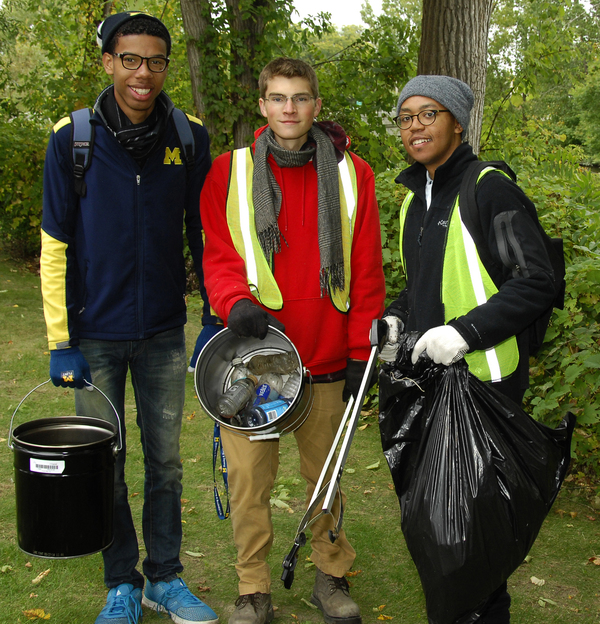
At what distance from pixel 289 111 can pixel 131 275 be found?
0.95m

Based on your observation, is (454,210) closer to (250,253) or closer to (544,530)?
(250,253)

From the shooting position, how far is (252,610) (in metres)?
2.88

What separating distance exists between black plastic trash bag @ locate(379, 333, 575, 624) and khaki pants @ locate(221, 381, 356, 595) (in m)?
0.74

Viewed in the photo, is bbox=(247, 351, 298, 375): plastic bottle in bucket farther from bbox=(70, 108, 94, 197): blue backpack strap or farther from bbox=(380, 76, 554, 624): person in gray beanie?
bbox=(70, 108, 94, 197): blue backpack strap

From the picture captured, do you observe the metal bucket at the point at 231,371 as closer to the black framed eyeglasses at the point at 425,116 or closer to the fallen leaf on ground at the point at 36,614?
the black framed eyeglasses at the point at 425,116

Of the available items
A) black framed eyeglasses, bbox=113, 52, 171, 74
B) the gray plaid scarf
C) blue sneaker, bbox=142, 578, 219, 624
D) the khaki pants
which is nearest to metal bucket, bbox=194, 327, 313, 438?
the khaki pants

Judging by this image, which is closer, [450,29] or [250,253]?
[250,253]

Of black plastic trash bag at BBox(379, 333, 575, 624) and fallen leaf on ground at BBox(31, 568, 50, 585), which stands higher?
black plastic trash bag at BBox(379, 333, 575, 624)

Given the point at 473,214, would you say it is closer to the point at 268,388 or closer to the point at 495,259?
the point at 495,259

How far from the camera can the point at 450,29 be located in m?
5.55

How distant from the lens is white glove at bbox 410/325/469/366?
6.84 feet

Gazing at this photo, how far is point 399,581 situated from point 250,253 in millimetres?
1867

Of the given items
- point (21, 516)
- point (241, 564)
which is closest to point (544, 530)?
point (241, 564)

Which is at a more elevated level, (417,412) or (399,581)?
(417,412)
